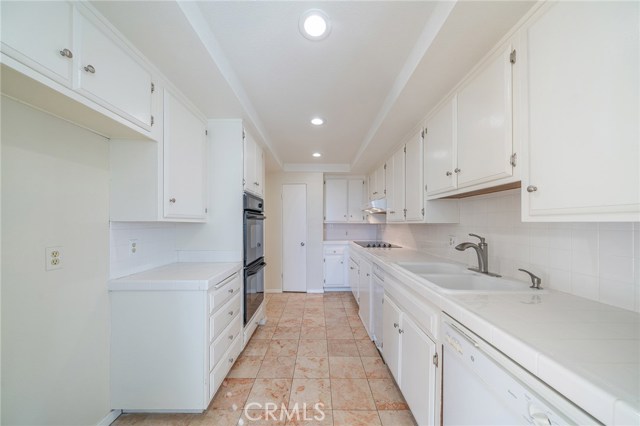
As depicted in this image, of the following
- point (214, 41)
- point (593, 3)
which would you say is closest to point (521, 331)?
point (593, 3)

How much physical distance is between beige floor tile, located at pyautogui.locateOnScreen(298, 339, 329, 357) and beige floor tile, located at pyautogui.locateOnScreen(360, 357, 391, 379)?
39cm

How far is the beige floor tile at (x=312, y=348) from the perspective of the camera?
2.34 m

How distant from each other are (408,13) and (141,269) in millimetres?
2431

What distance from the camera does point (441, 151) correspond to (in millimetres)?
1808

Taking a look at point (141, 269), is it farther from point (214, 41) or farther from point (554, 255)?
point (554, 255)

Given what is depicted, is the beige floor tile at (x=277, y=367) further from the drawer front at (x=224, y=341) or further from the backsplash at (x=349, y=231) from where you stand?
the backsplash at (x=349, y=231)

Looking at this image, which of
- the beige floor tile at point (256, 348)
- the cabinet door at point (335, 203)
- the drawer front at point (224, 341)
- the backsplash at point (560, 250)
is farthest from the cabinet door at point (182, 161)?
the cabinet door at point (335, 203)

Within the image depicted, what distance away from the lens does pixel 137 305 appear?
1.55 metres

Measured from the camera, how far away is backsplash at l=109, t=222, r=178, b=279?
5.31 feet

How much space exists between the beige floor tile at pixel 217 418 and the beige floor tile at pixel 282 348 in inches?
26.9

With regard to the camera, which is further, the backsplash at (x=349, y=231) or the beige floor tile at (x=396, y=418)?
the backsplash at (x=349, y=231)

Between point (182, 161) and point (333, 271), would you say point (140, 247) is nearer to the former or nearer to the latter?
point (182, 161)

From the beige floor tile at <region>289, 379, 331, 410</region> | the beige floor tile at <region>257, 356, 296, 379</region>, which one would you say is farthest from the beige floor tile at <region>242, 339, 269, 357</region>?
the beige floor tile at <region>289, 379, 331, 410</region>

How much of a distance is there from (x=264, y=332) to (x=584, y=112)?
10.1 feet
